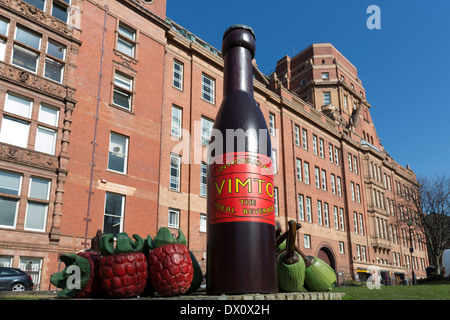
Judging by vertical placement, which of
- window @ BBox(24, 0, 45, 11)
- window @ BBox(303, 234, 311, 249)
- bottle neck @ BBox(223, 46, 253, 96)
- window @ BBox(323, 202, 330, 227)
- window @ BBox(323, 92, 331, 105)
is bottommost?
window @ BBox(303, 234, 311, 249)

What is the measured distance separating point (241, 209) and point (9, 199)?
14.9 m

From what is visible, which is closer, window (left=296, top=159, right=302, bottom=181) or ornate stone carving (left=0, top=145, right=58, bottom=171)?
ornate stone carving (left=0, top=145, right=58, bottom=171)

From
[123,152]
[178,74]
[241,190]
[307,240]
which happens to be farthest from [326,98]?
[241,190]

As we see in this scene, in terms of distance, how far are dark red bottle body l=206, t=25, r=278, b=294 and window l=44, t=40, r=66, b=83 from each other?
655 inches

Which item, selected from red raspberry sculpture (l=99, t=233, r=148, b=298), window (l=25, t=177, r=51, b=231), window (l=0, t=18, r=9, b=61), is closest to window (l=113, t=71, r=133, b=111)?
window (l=0, t=18, r=9, b=61)

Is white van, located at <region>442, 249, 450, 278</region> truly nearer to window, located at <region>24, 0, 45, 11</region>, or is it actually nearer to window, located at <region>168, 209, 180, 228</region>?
window, located at <region>168, 209, 180, 228</region>

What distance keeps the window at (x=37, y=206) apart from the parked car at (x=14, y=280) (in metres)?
2.03

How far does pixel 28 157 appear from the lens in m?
15.4

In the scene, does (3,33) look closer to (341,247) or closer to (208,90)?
(208,90)

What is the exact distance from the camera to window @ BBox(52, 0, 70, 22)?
18.3 meters

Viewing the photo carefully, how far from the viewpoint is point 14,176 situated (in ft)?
49.4
